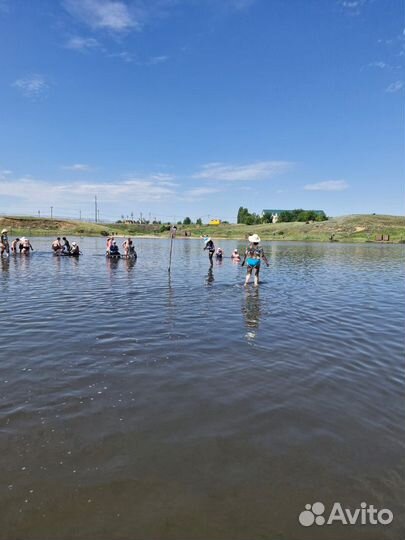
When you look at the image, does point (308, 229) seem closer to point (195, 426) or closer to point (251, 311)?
point (251, 311)

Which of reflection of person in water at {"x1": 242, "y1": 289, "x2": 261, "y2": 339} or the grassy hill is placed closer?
reflection of person in water at {"x1": 242, "y1": 289, "x2": 261, "y2": 339}

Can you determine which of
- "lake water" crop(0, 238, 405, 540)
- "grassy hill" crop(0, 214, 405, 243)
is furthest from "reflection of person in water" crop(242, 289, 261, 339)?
"grassy hill" crop(0, 214, 405, 243)

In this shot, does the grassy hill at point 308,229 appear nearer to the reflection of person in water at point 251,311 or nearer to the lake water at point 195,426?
A: the reflection of person in water at point 251,311

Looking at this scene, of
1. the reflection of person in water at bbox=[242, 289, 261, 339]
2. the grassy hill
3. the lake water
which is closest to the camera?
the lake water

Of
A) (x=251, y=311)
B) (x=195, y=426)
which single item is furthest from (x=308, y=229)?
(x=195, y=426)

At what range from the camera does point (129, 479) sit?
4.45 meters

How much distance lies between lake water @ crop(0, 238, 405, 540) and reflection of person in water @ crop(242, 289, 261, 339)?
0.17 meters

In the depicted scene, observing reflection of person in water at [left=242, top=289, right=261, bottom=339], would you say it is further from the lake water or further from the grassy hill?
the grassy hill

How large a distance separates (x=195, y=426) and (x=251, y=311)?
28.9ft

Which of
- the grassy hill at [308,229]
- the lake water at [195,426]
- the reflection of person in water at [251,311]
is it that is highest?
the grassy hill at [308,229]

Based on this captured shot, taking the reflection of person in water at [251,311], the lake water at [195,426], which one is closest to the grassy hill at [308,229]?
the reflection of person in water at [251,311]

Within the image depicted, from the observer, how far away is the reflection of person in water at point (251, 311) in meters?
11.4

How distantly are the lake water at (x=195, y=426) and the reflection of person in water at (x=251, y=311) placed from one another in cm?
17

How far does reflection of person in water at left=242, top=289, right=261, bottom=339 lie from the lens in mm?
11414
